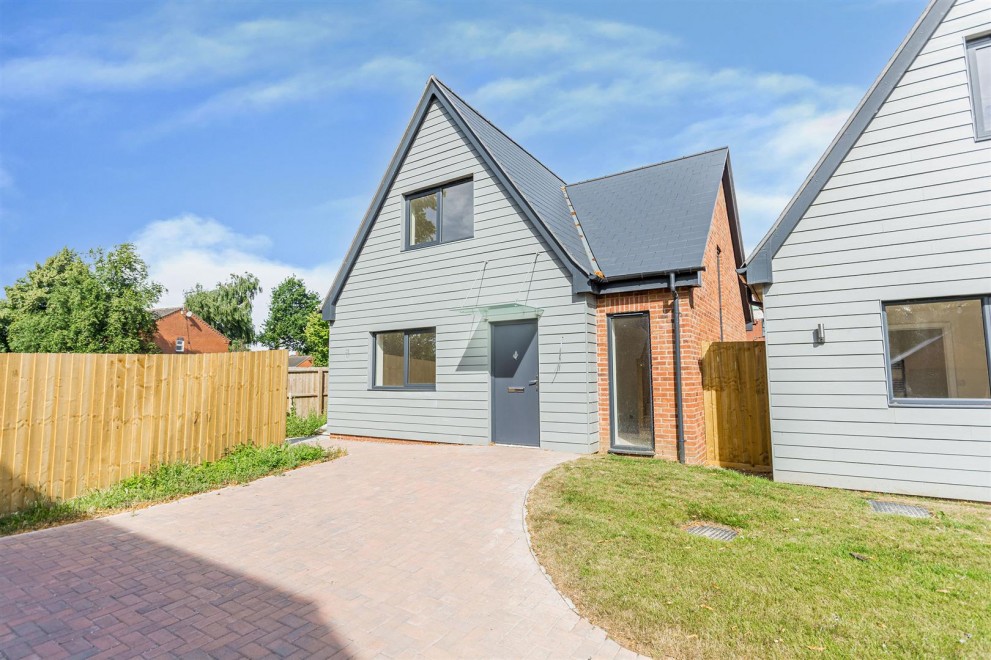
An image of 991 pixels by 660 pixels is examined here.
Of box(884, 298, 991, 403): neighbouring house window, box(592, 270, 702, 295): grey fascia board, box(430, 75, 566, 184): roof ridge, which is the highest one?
box(430, 75, 566, 184): roof ridge

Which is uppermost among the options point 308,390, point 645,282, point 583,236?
point 583,236

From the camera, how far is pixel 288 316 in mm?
62656

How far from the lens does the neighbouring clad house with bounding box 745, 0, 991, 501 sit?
230 inches

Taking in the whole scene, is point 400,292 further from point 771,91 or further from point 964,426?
point 964,426

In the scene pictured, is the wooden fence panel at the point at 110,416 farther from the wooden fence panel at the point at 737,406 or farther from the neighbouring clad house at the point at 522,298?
the wooden fence panel at the point at 737,406

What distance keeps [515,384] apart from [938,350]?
260 inches

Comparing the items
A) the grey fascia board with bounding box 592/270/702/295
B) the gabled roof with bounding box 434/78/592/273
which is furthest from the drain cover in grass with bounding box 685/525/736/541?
the gabled roof with bounding box 434/78/592/273

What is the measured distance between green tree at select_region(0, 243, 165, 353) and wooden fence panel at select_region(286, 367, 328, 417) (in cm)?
2008

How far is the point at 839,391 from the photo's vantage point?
6.50m

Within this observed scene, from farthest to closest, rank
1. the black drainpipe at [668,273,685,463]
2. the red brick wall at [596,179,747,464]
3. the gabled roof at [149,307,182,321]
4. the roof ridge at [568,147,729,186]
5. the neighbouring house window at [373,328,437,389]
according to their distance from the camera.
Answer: the gabled roof at [149,307,182,321]
the roof ridge at [568,147,729,186]
the neighbouring house window at [373,328,437,389]
the red brick wall at [596,179,747,464]
the black drainpipe at [668,273,685,463]

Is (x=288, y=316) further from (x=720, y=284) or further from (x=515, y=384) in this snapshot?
(x=720, y=284)

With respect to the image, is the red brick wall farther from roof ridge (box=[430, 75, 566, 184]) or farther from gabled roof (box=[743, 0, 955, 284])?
roof ridge (box=[430, 75, 566, 184])

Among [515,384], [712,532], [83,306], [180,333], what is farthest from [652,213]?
[180,333]

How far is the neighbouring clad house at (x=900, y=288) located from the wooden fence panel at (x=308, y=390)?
13450mm
